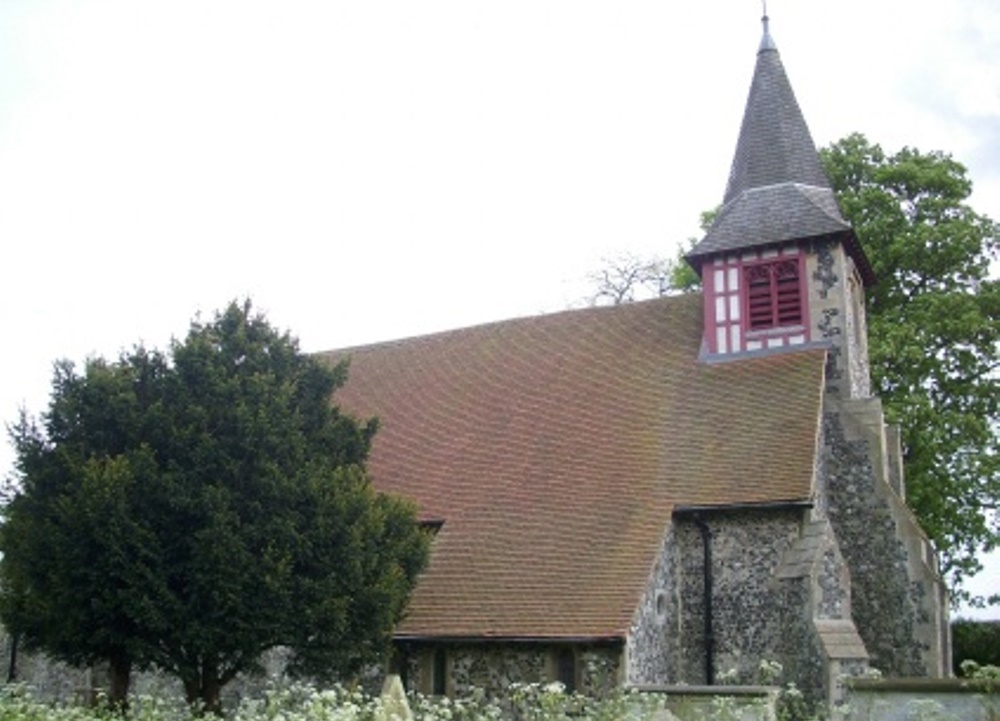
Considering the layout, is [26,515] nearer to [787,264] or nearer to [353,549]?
[353,549]

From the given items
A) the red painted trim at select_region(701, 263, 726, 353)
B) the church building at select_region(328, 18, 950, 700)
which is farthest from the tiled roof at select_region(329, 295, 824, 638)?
the red painted trim at select_region(701, 263, 726, 353)

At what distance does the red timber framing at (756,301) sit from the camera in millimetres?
20281

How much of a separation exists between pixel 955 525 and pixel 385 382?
12.9 m

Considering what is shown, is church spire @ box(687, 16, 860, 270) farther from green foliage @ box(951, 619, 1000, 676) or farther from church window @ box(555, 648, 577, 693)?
green foliage @ box(951, 619, 1000, 676)

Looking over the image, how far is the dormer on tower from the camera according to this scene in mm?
19922

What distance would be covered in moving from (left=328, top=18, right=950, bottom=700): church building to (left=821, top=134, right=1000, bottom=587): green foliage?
2.94 m

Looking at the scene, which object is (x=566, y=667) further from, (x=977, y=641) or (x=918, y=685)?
(x=977, y=641)

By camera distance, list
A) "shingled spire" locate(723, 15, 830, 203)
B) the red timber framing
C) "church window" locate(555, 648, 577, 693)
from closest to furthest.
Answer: "church window" locate(555, 648, 577, 693) < the red timber framing < "shingled spire" locate(723, 15, 830, 203)

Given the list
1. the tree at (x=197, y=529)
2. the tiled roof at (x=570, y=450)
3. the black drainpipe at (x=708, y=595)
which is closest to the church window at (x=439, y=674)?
the tiled roof at (x=570, y=450)

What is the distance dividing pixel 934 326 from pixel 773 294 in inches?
216

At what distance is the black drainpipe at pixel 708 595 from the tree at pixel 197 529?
4.64m

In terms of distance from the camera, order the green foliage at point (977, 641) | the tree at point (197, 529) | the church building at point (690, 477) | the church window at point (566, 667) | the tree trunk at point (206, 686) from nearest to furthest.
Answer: the tree at point (197, 529), the tree trunk at point (206, 686), the church window at point (566, 667), the church building at point (690, 477), the green foliage at point (977, 641)

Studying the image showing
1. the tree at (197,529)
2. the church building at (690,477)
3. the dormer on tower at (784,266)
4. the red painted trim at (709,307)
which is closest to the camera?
the tree at (197,529)

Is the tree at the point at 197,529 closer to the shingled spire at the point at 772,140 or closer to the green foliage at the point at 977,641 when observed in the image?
the shingled spire at the point at 772,140
